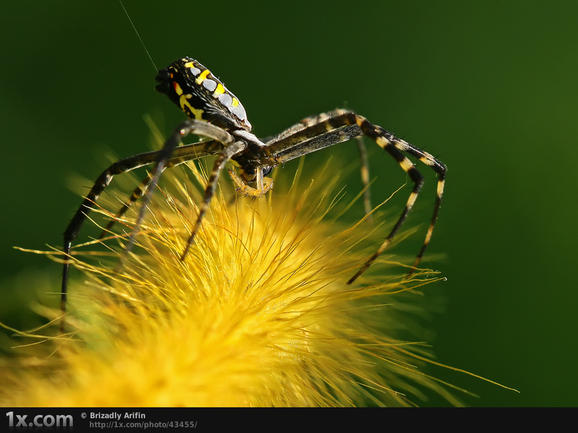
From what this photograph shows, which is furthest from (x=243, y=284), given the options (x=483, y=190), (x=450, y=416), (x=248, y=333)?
(x=483, y=190)

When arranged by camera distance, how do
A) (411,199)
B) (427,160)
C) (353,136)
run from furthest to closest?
(353,136) < (427,160) < (411,199)

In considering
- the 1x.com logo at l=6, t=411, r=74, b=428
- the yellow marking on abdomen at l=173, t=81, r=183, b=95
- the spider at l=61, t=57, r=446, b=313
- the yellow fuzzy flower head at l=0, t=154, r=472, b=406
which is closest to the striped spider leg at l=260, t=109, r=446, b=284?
the spider at l=61, t=57, r=446, b=313

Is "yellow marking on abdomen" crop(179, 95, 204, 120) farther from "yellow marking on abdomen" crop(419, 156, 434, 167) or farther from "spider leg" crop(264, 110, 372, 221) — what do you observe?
"yellow marking on abdomen" crop(419, 156, 434, 167)

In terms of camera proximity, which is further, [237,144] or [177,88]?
[177,88]

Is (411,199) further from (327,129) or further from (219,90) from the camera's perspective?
(219,90)

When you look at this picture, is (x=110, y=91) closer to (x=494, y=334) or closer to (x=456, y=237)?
(x=456, y=237)

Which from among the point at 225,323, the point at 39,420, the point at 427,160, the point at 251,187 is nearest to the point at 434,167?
the point at 427,160
